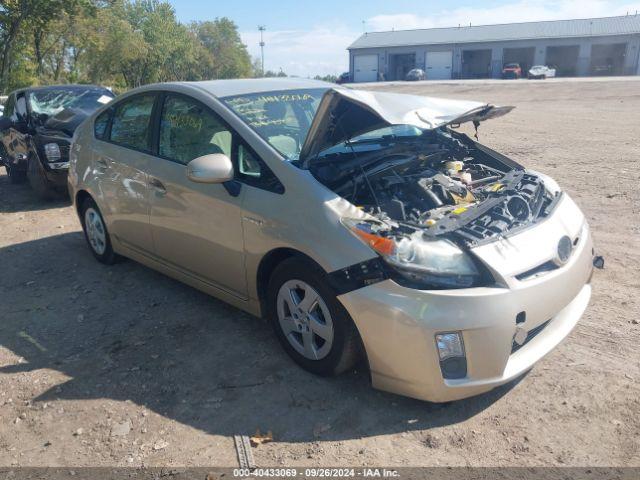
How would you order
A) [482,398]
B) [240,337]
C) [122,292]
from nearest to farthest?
[482,398] < [240,337] < [122,292]

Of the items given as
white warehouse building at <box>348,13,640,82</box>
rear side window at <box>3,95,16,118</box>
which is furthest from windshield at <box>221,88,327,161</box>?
white warehouse building at <box>348,13,640,82</box>

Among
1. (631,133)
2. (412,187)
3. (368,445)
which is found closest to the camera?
(368,445)

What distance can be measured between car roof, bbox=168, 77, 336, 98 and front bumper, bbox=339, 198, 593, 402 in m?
2.01

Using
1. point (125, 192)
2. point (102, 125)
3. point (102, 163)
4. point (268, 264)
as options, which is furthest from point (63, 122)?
point (268, 264)

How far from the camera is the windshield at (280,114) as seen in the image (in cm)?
362

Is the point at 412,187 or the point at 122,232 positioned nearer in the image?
the point at 412,187

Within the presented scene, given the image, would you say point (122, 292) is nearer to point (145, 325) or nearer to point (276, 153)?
point (145, 325)

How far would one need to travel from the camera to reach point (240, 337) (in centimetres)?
393

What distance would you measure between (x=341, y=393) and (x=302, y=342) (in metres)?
0.41

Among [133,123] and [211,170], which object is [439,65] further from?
[211,170]

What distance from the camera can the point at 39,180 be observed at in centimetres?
816

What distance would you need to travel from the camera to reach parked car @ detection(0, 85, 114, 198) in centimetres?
795

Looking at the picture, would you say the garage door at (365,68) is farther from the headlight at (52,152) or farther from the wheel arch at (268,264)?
the wheel arch at (268,264)

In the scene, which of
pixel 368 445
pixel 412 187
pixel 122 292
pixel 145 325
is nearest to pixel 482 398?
pixel 368 445
